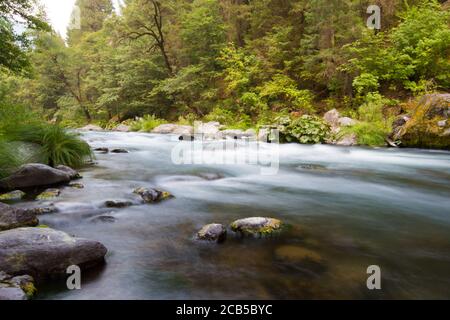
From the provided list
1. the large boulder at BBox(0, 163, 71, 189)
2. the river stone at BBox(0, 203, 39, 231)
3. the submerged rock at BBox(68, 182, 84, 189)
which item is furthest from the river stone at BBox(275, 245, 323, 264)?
the large boulder at BBox(0, 163, 71, 189)

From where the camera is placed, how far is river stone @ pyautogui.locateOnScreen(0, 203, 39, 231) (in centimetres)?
360

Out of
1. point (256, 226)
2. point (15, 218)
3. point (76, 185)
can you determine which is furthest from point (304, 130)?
point (15, 218)

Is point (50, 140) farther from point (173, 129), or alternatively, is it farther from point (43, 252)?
point (173, 129)

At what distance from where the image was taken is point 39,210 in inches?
174

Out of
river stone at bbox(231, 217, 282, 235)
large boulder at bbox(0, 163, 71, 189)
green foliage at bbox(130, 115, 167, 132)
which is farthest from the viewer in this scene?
green foliage at bbox(130, 115, 167, 132)

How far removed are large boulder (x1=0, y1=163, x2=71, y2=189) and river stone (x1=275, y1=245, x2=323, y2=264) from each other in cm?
426

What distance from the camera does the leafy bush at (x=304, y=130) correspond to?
12.9 metres

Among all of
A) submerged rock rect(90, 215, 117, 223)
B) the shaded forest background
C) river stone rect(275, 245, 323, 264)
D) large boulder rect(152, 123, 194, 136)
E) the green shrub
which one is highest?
the shaded forest background

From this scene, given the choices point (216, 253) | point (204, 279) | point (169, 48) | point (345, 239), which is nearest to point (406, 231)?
point (345, 239)

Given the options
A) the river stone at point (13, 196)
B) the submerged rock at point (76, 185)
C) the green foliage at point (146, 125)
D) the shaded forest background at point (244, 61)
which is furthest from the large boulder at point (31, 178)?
the green foliage at point (146, 125)

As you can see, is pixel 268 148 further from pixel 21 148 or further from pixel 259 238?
pixel 259 238

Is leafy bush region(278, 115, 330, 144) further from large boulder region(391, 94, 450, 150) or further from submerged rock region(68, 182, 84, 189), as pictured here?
submerged rock region(68, 182, 84, 189)

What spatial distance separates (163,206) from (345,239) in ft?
8.27

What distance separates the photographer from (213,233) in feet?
12.2
